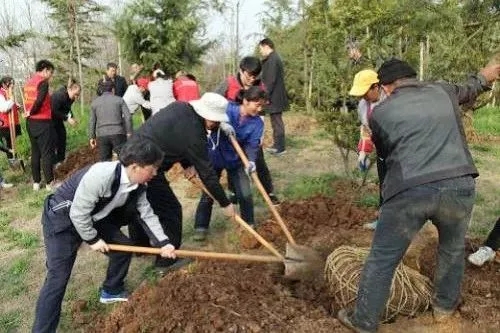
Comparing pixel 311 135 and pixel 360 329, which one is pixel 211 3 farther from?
pixel 360 329

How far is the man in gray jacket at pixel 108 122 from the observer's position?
7039 mm

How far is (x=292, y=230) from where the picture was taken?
207 inches

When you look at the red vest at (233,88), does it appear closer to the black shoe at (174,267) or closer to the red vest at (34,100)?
the black shoe at (174,267)

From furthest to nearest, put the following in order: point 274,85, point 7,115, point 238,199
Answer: point 7,115
point 274,85
point 238,199

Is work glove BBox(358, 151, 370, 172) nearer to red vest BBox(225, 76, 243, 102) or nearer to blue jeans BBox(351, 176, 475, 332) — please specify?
red vest BBox(225, 76, 243, 102)

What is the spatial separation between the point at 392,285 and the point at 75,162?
6938mm

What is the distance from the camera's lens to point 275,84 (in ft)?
28.1

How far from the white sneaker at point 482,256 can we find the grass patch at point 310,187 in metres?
2.40

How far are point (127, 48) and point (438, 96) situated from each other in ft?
42.5

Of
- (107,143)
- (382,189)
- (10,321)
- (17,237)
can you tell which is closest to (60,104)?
(107,143)

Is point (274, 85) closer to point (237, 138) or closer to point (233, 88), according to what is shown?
point (233, 88)

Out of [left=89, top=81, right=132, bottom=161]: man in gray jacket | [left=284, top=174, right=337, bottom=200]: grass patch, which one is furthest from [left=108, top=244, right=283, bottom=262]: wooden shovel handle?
[left=89, top=81, right=132, bottom=161]: man in gray jacket

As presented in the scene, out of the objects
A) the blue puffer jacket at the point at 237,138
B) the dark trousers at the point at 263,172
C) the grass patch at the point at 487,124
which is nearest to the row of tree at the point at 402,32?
the dark trousers at the point at 263,172

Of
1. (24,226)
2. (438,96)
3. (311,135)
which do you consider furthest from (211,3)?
(438,96)
